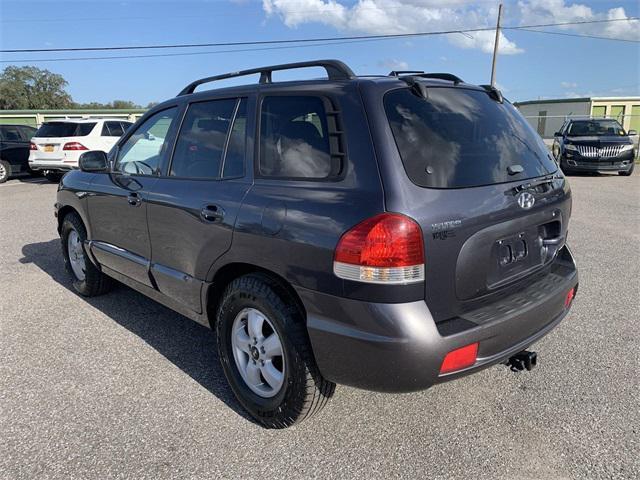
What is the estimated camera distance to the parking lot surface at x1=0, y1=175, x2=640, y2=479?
7.82ft

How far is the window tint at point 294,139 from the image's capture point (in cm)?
240

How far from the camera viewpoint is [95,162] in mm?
3992

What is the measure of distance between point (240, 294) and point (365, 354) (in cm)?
82

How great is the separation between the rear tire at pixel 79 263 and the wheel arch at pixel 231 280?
2.02 metres

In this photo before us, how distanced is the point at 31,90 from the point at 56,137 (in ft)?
217

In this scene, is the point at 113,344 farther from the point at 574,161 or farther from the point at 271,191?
the point at 574,161

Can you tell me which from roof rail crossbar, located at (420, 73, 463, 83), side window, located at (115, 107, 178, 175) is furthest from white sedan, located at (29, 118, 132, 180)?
roof rail crossbar, located at (420, 73, 463, 83)

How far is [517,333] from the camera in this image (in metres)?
2.41

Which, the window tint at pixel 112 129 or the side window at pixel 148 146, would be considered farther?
the window tint at pixel 112 129

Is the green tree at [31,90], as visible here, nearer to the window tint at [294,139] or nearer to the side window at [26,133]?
the side window at [26,133]

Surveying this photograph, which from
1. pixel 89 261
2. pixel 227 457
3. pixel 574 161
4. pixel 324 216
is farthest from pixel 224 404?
pixel 574 161

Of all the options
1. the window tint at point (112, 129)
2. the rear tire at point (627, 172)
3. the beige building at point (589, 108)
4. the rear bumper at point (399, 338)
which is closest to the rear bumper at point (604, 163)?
the rear tire at point (627, 172)

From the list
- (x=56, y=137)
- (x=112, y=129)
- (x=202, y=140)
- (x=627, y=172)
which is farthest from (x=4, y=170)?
(x=627, y=172)

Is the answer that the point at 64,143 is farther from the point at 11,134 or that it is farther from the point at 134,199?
the point at 134,199
